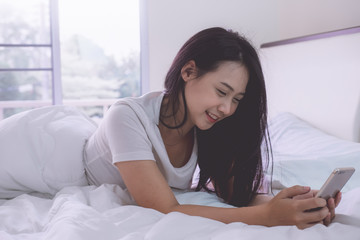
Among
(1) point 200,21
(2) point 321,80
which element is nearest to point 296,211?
(2) point 321,80

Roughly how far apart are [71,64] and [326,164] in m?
2.66

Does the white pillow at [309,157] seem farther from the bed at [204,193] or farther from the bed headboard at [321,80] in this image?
the bed headboard at [321,80]

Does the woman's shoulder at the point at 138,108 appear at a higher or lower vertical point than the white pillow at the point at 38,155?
higher

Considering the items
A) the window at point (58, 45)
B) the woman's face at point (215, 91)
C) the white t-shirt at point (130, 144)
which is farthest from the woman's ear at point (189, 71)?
the window at point (58, 45)

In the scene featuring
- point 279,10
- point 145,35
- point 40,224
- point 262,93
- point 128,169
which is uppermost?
point 279,10

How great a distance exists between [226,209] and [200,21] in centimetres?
247

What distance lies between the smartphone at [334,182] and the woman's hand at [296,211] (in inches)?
0.9

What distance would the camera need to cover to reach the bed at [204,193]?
2.74ft

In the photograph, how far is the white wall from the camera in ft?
10.4

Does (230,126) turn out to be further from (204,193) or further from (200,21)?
(200,21)

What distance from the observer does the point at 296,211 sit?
2.94 ft

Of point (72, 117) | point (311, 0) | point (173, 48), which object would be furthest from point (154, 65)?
point (72, 117)

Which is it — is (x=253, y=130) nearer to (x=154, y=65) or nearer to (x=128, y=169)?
(x=128, y=169)

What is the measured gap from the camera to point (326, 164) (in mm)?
1494
